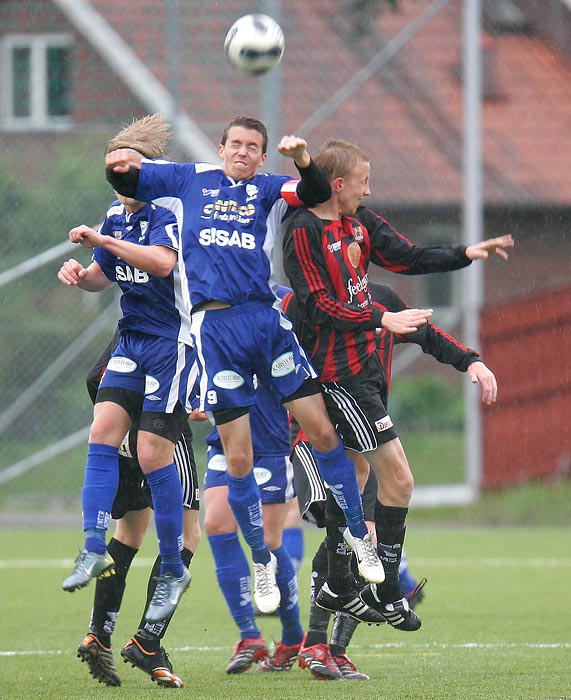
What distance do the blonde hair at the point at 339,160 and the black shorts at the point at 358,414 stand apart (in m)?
0.97

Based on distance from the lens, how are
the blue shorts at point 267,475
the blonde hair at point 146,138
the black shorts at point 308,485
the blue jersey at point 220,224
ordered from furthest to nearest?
the blue shorts at point 267,475 → the black shorts at point 308,485 → the blonde hair at point 146,138 → the blue jersey at point 220,224

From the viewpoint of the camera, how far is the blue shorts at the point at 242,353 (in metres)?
6.35

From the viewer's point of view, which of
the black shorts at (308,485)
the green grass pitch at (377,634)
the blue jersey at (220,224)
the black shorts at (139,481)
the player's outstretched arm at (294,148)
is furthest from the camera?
the black shorts at (308,485)

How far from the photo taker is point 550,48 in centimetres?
1927

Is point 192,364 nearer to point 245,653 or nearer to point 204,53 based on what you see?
point 245,653

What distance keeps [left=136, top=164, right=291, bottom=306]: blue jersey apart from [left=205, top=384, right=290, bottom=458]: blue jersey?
1094mm

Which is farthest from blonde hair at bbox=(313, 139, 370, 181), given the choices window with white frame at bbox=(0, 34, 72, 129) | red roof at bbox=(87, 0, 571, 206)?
window with white frame at bbox=(0, 34, 72, 129)

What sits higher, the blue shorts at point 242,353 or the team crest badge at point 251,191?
the team crest badge at point 251,191

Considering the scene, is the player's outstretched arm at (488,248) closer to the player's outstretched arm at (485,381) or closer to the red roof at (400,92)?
the player's outstretched arm at (485,381)

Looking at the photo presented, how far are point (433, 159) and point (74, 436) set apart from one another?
5752 millimetres

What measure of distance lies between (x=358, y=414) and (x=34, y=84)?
374 inches

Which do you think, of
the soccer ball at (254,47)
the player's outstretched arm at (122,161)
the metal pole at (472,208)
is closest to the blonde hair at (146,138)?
the player's outstretched arm at (122,161)

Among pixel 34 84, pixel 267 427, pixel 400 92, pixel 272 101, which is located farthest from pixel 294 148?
pixel 400 92

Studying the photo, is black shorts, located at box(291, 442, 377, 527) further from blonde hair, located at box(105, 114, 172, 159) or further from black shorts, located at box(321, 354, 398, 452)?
Result: blonde hair, located at box(105, 114, 172, 159)
